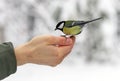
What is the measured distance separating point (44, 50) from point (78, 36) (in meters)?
0.59

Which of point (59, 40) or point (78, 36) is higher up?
Answer: point (59, 40)

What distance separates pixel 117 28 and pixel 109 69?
5.8 inches

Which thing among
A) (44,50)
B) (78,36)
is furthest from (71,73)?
(44,50)

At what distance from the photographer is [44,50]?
0.66 metres

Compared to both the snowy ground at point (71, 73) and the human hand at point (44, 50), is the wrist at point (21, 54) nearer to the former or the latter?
the human hand at point (44, 50)

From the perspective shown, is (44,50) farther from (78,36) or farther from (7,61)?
(78,36)

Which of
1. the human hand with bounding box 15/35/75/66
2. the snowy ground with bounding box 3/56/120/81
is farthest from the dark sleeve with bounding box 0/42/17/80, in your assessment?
the snowy ground with bounding box 3/56/120/81

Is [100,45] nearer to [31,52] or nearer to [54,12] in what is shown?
[54,12]

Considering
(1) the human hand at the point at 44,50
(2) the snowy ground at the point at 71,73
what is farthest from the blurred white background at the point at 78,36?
(1) the human hand at the point at 44,50

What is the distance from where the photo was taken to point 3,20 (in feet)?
4.19

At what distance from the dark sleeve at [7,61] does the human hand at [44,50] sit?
0.03 meters

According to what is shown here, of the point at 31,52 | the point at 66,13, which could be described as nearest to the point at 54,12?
the point at 66,13

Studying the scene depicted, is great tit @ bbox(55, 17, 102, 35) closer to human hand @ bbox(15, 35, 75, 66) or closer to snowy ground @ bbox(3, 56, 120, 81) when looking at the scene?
human hand @ bbox(15, 35, 75, 66)

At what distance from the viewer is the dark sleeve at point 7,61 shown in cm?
62
